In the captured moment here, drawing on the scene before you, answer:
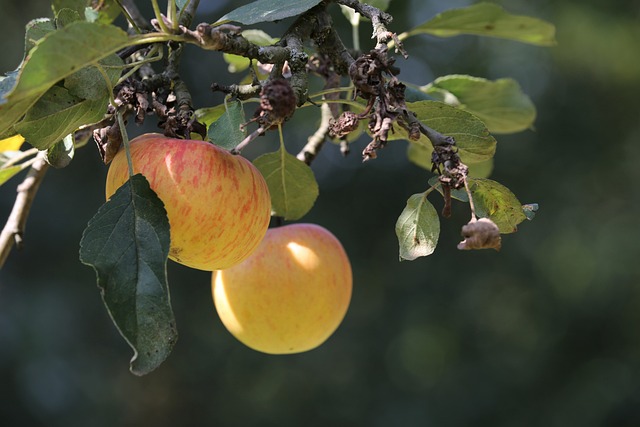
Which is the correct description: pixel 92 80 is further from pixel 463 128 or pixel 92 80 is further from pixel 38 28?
pixel 463 128

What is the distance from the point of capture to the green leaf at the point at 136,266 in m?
0.53

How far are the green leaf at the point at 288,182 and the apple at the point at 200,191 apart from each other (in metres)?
0.19

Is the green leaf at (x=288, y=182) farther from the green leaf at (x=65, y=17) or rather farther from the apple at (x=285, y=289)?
the green leaf at (x=65, y=17)

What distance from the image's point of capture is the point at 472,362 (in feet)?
14.1

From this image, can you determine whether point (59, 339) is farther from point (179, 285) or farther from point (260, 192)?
point (260, 192)

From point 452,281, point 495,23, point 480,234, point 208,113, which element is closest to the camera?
point 480,234

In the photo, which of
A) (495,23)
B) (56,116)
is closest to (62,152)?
(56,116)

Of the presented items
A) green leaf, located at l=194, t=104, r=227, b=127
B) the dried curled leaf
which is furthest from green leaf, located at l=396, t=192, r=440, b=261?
green leaf, located at l=194, t=104, r=227, b=127

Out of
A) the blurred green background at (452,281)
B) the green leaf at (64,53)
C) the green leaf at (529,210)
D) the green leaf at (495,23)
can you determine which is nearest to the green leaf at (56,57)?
the green leaf at (64,53)

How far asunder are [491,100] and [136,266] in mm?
610

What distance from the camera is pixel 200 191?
2.08 ft

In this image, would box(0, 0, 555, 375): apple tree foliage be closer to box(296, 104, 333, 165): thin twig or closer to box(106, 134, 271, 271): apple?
box(106, 134, 271, 271): apple

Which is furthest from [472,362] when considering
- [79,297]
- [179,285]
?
[79,297]

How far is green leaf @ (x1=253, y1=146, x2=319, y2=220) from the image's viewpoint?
0.87 m
